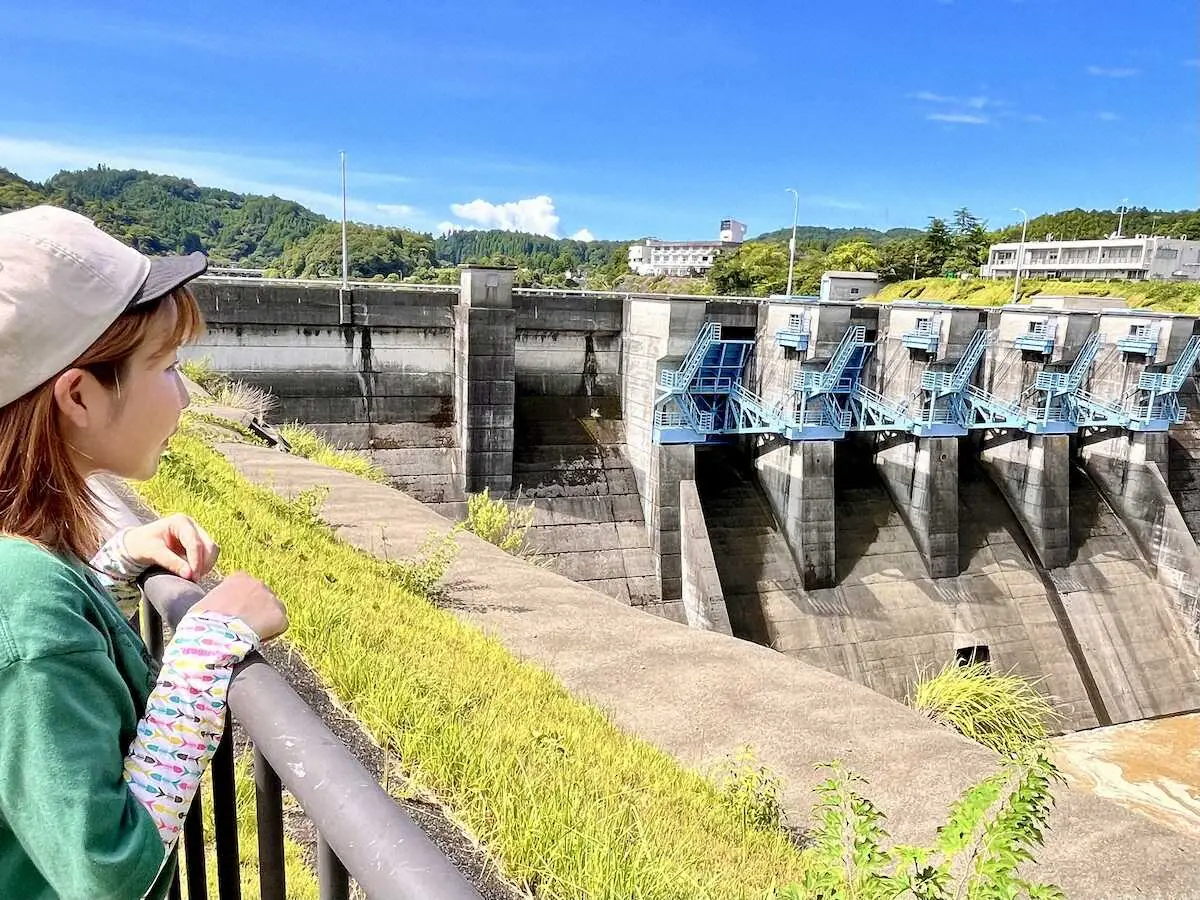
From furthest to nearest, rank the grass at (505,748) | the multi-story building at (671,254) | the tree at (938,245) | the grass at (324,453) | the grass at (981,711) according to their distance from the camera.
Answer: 1. the multi-story building at (671,254)
2. the tree at (938,245)
3. the grass at (324,453)
4. the grass at (981,711)
5. the grass at (505,748)

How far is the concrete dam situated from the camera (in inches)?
518

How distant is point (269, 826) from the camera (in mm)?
1283

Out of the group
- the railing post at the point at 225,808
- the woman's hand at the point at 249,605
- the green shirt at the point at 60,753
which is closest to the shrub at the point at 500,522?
the railing post at the point at 225,808

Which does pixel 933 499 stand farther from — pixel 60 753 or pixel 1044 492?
pixel 60 753

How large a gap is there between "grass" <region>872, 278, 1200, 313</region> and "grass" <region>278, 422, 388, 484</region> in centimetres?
2902

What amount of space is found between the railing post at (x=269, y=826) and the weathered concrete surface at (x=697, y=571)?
11.5 meters

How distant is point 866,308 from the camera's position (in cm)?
1667

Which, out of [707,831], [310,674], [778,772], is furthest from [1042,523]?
[310,674]

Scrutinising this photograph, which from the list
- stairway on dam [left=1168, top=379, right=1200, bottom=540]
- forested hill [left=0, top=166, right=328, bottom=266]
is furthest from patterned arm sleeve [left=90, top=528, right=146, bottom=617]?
forested hill [left=0, top=166, right=328, bottom=266]

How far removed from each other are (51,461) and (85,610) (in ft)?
0.77

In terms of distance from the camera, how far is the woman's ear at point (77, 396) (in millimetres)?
1127

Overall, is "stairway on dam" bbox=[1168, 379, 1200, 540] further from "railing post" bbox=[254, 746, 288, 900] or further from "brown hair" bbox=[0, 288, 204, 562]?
"brown hair" bbox=[0, 288, 204, 562]

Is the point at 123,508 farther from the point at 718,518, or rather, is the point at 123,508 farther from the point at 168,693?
the point at 718,518

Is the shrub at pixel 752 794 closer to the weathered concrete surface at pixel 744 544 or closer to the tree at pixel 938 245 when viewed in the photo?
the weathered concrete surface at pixel 744 544
